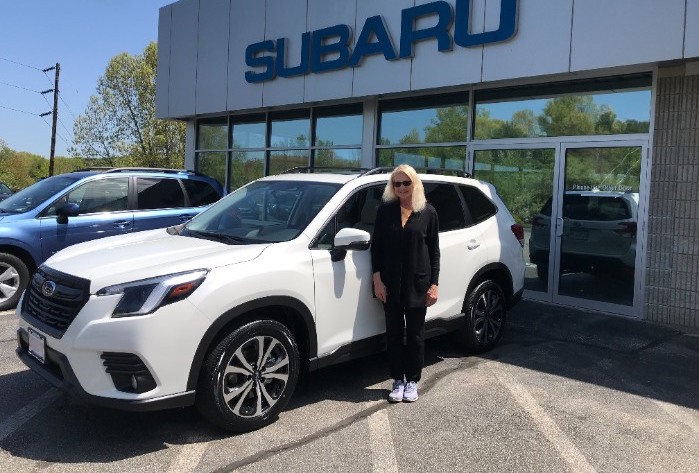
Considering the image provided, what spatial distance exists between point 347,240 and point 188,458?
1658 mm

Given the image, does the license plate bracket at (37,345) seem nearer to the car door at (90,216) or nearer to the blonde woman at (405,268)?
the blonde woman at (405,268)

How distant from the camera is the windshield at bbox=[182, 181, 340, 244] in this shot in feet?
13.7

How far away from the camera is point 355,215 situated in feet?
14.5

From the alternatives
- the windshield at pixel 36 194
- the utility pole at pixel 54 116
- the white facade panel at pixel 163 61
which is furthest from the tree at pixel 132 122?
the windshield at pixel 36 194

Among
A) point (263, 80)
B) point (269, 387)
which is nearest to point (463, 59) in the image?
point (263, 80)

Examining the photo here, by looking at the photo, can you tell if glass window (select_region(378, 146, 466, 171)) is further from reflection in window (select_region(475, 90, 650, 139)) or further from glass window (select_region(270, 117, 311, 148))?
glass window (select_region(270, 117, 311, 148))

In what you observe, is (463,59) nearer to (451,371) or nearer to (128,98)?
(451,371)

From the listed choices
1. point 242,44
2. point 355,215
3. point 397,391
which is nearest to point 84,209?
point 355,215

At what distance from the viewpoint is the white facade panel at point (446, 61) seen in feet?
25.8

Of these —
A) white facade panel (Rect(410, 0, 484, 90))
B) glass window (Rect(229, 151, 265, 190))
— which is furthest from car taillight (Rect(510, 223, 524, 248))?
glass window (Rect(229, 151, 265, 190))

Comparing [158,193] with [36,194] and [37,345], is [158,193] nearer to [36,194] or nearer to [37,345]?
[36,194]

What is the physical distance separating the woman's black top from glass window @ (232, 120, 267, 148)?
849cm

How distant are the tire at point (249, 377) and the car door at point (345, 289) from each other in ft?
1.10

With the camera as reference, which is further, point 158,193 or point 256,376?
point 158,193
